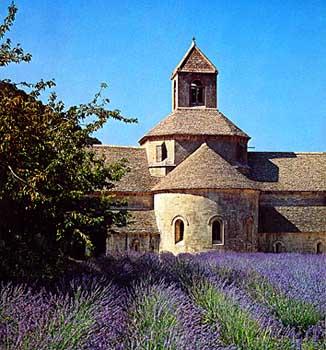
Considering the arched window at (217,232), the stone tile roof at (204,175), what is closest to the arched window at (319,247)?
the stone tile roof at (204,175)

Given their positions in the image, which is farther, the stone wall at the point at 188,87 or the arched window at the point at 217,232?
the stone wall at the point at 188,87

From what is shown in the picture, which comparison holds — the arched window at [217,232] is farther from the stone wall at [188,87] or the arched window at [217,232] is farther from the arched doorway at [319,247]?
the stone wall at [188,87]

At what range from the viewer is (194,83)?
1517 inches

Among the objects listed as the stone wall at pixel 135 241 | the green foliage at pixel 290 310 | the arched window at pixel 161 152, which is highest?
the arched window at pixel 161 152

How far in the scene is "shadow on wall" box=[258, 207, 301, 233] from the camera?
1299 inches

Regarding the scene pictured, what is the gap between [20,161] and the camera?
1083 cm

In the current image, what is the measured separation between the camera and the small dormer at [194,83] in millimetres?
37750

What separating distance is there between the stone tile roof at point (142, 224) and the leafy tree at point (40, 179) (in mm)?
17867

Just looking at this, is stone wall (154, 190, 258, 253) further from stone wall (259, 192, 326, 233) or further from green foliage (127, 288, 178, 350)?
green foliage (127, 288, 178, 350)

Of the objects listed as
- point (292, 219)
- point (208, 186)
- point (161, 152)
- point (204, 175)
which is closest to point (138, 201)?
point (161, 152)

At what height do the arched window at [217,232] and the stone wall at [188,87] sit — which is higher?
the stone wall at [188,87]

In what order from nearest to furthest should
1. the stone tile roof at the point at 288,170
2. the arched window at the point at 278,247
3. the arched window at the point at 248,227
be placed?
the arched window at the point at 248,227 < the arched window at the point at 278,247 < the stone tile roof at the point at 288,170

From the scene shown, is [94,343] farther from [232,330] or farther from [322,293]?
[322,293]

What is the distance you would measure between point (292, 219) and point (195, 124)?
7.67 m
